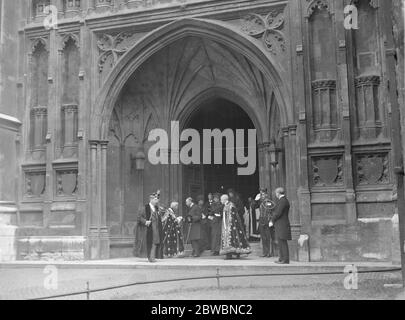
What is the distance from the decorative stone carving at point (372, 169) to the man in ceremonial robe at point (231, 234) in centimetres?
301

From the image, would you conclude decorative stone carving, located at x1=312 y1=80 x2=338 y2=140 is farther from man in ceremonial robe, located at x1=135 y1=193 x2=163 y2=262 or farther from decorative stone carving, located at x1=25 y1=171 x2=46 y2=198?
decorative stone carving, located at x1=25 y1=171 x2=46 y2=198

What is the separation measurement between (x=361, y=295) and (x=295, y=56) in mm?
7643

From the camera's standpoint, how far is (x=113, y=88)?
626 inches

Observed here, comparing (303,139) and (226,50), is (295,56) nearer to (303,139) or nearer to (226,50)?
(303,139)

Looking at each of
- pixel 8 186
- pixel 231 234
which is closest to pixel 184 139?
pixel 231 234

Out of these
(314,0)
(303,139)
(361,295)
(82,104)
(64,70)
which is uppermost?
(314,0)

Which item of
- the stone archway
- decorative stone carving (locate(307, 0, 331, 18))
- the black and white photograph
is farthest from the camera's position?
the stone archway

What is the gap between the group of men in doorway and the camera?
1266 centimetres

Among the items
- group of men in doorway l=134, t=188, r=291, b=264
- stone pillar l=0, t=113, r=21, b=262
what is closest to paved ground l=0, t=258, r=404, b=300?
group of men in doorway l=134, t=188, r=291, b=264

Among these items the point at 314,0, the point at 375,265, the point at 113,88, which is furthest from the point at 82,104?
the point at 375,265

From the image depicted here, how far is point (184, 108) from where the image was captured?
59.1 ft

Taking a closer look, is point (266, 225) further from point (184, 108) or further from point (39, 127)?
point (39, 127)

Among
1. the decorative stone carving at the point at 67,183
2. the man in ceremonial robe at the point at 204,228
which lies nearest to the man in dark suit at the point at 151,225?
the man in ceremonial robe at the point at 204,228

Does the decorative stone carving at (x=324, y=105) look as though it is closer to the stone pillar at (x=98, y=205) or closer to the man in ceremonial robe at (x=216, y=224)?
the man in ceremonial robe at (x=216, y=224)
